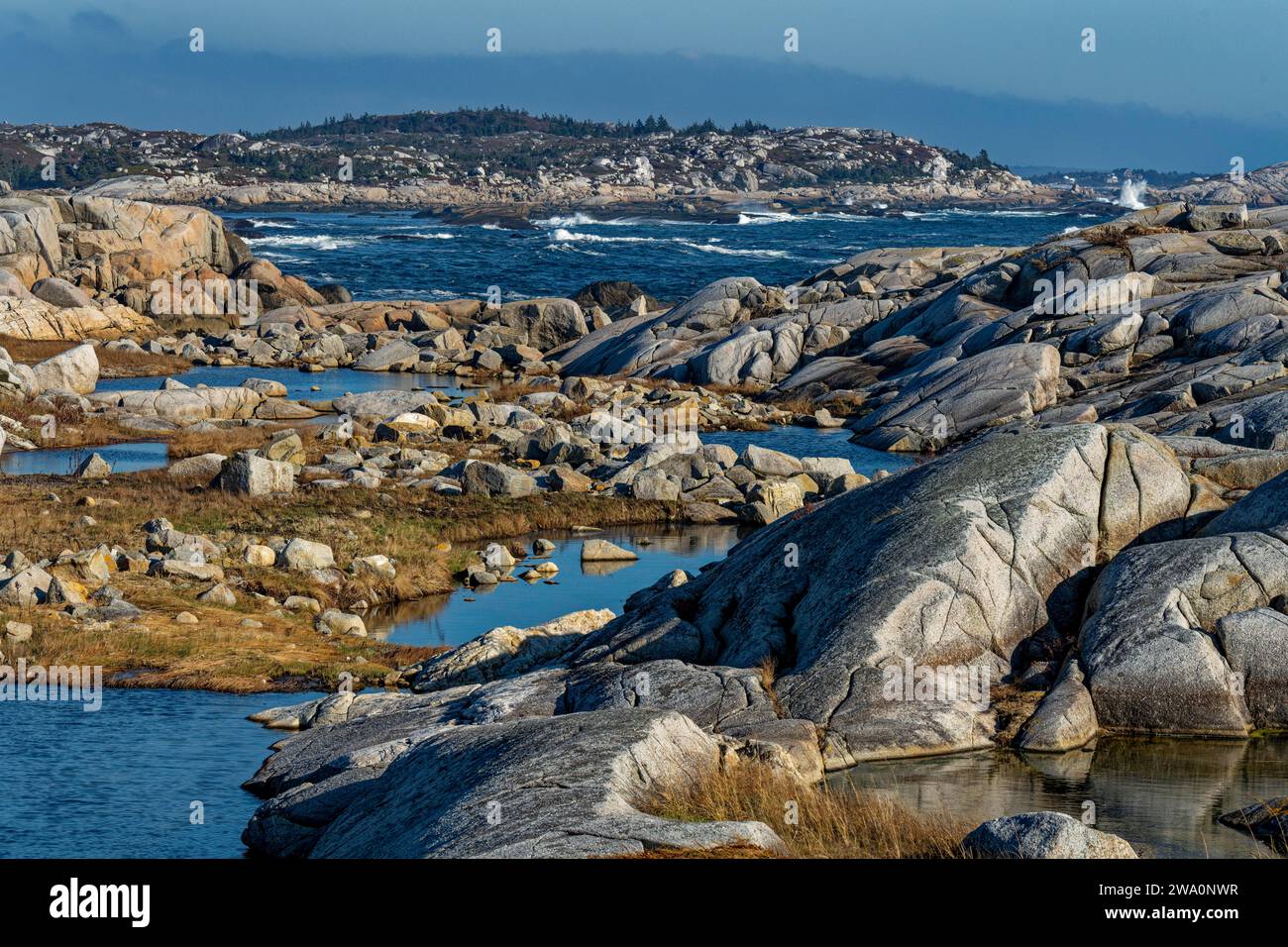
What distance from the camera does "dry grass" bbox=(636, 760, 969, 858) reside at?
13500mm

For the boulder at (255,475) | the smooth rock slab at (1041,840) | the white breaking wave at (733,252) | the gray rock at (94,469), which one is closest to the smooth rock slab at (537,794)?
the smooth rock slab at (1041,840)

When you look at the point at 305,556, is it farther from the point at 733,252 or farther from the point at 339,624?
the point at 733,252

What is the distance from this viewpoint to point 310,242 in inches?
6998

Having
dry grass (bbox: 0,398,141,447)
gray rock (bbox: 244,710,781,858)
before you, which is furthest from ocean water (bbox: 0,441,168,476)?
gray rock (bbox: 244,710,781,858)

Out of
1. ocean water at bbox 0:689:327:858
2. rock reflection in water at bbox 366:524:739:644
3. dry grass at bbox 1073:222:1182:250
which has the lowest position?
rock reflection in water at bbox 366:524:739:644

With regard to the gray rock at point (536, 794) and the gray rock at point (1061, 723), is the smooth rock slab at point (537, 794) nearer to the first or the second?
the gray rock at point (536, 794)

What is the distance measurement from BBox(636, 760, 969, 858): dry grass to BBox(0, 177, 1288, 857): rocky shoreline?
317mm

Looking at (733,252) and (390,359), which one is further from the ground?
(733,252)

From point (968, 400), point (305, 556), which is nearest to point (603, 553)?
point (305, 556)

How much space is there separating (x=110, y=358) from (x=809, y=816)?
238ft

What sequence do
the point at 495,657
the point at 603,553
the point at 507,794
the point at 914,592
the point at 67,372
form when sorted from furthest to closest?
the point at 67,372, the point at 603,553, the point at 495,657, the point at 914,592, the point at 507,794

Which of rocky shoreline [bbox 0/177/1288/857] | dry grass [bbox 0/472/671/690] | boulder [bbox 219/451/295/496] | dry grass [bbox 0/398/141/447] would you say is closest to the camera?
rocky shoreline [bbox 0/177/1288/857]

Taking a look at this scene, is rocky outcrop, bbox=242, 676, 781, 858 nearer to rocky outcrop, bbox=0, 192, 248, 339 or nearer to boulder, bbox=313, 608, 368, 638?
boulder, bbox=313, 608, 368, 638
